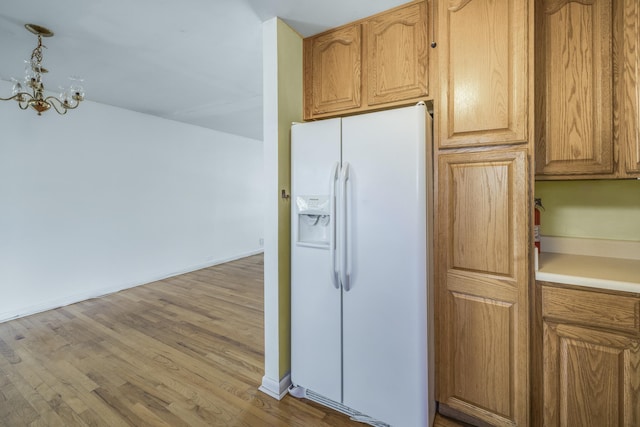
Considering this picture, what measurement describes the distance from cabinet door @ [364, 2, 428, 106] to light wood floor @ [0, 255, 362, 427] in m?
1.95

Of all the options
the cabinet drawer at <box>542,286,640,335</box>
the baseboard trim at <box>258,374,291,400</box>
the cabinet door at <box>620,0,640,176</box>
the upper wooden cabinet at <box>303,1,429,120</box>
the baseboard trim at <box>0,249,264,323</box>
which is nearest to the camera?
the cabinet drawer at <box>542,286,640,335</box>

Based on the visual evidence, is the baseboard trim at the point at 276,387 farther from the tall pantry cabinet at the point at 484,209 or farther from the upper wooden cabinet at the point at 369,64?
the upper wooden cabinet at the point at 369,64

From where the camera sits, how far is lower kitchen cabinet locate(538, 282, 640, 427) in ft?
3.79

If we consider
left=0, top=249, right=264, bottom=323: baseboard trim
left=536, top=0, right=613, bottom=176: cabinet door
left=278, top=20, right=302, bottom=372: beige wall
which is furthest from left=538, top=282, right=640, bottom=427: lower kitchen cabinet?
left=0, top=249, right=264, bottom=323: baseboard trim

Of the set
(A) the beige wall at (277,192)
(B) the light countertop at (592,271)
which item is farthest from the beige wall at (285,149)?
(B) the light countertop at (592,271)

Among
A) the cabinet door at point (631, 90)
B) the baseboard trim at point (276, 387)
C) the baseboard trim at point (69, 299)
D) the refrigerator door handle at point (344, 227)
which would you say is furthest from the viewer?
the baseboard trim at point (69, 299)

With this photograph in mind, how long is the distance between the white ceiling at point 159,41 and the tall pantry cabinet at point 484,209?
0.60 metres

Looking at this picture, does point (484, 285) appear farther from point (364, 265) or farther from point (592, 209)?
point (592, 209)

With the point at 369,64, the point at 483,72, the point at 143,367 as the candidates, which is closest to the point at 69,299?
the point at 143,367

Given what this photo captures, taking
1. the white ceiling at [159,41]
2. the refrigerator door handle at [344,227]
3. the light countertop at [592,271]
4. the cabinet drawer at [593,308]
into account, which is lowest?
the cabinet drawer at [593,308]

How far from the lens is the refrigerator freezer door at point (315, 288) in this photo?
1603 millimetres

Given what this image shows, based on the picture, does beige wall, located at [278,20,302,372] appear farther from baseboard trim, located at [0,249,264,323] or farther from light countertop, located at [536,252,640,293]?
baseboard trim, located at [0,249,264,323]

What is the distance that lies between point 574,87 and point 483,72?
484 millimetres

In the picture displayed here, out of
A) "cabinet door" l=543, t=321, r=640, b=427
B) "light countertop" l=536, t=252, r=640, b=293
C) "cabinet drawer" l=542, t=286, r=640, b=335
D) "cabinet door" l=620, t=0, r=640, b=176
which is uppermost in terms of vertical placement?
"cabinet door" l=620, t=0, r=640, b=176
